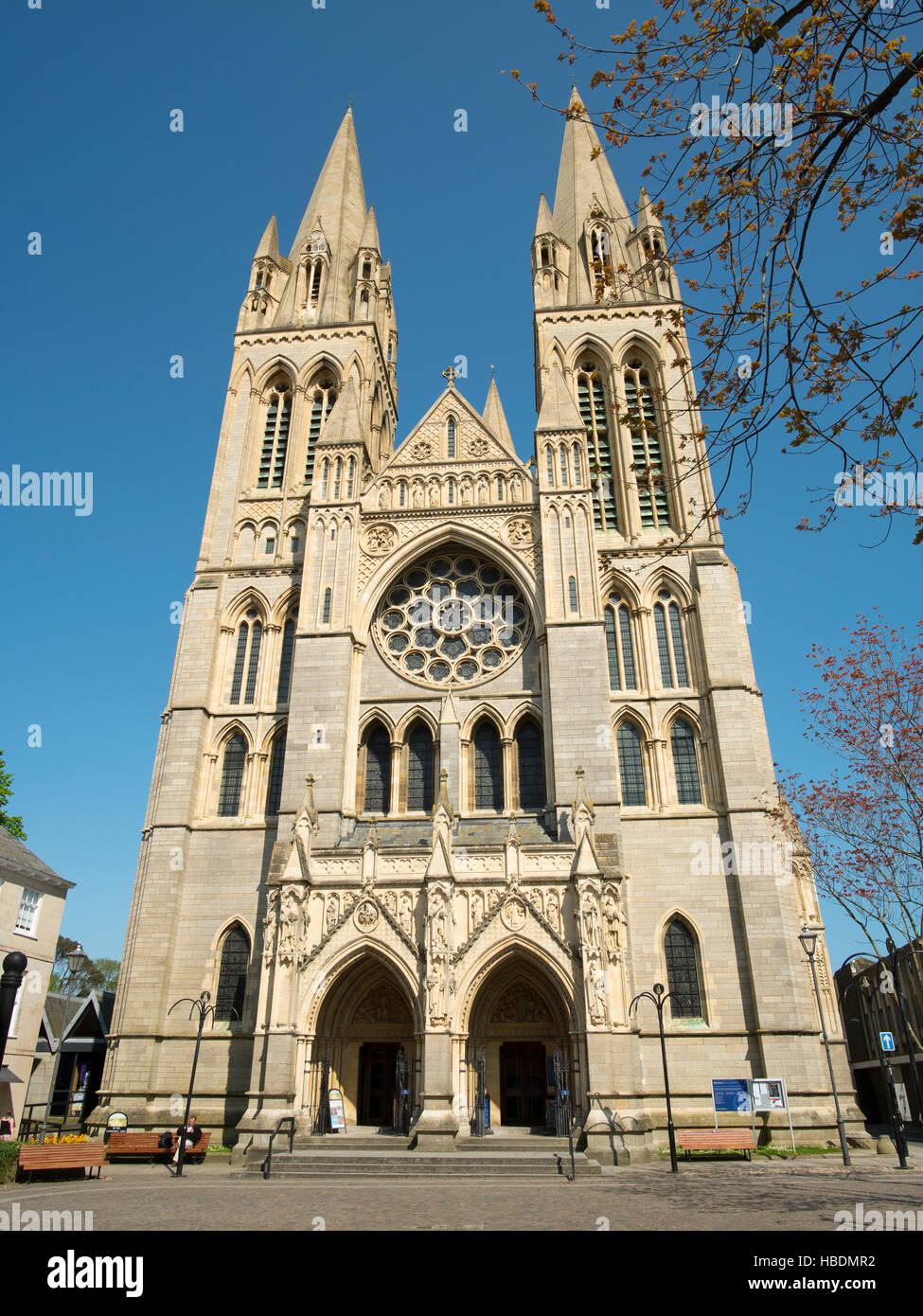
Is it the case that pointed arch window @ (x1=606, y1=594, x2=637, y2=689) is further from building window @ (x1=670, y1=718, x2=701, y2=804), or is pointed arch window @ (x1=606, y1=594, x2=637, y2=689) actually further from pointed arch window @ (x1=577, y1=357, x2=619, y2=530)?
pointed arch window @ (x1=577, y1=357, x2=619, y2=530)

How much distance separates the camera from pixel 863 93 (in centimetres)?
645

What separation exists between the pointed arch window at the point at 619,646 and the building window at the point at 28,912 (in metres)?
18.4

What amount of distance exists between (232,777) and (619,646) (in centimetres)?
1247

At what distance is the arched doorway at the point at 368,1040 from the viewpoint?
72.5 feet

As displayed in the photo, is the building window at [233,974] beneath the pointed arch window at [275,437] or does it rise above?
beneath

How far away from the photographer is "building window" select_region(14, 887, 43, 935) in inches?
1021

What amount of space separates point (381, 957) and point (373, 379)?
75.6 feet

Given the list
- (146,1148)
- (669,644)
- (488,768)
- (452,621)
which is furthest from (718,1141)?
(452,621)

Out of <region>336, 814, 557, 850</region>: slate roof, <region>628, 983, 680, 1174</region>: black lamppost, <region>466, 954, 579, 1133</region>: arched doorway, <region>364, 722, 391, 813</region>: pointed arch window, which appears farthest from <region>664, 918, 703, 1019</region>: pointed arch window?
<region>364, 722, 391, 813</region>: pointed arch window

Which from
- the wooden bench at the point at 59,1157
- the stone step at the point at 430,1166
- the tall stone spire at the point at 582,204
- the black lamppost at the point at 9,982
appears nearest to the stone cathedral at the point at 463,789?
the tall stone spire at the point at 582,204

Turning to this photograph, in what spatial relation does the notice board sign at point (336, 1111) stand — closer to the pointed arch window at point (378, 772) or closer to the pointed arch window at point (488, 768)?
the pointed arch window at point (378, 772)

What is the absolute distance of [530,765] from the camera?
25.9 m

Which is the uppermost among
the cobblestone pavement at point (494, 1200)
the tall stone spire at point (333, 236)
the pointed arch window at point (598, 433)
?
the tall stone spire at point (333, 236)

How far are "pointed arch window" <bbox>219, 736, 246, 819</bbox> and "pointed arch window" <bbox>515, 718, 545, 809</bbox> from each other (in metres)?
8.33
